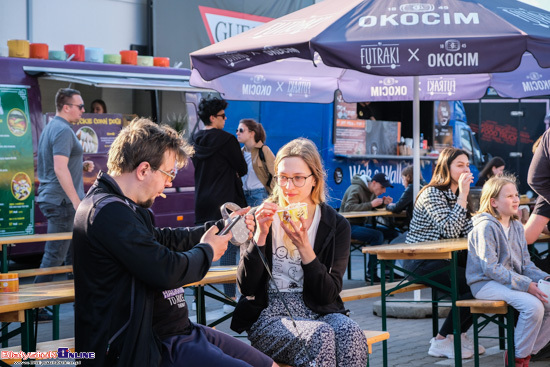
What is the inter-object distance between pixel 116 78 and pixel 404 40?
5599 millimetres

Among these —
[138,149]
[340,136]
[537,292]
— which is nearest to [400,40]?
[537,292]

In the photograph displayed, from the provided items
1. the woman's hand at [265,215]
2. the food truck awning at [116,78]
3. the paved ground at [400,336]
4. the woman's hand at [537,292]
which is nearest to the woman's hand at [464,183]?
the woman's hand at [537,292]

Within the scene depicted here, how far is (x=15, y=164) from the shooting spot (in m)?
9.74

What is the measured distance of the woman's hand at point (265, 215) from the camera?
4.05 m

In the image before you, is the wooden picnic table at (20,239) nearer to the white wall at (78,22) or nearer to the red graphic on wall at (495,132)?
the white wall at (78,22)

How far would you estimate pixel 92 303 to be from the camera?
10.5ft

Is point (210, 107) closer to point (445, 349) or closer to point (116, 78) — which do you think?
point (116, 78)

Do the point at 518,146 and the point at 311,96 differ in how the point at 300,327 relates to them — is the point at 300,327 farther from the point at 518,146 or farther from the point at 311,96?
the point at 518,146

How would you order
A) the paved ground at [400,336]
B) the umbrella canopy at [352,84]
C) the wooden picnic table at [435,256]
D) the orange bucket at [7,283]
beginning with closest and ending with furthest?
the orange bucket at [7,283]
the wooden picnic table at [435,256]
the paved ground at [400,336]
the umbrella canopy at [352,84]

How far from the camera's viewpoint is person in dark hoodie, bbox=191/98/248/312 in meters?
7.95

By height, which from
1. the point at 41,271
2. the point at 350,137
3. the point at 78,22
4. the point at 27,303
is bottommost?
the point at 41,271

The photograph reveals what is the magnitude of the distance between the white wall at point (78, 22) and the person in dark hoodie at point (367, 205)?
5.93 m

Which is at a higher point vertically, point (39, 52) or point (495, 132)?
point (39, 52)

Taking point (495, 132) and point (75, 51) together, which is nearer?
point (75, 51)
